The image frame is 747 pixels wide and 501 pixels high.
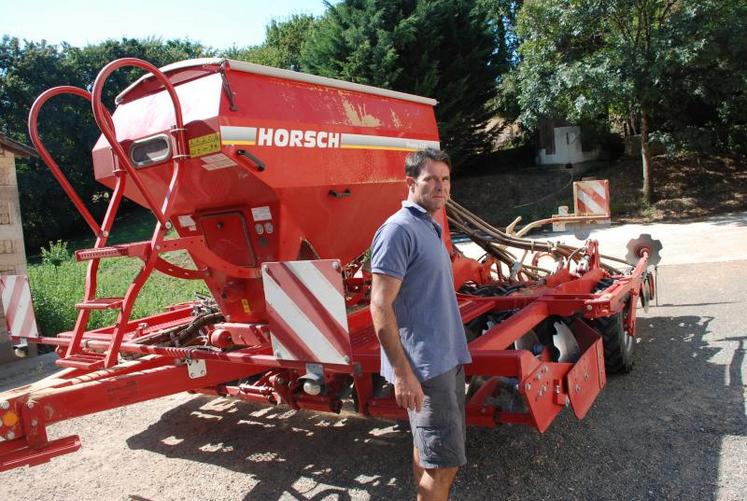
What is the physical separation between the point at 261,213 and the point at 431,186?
1.49 meters

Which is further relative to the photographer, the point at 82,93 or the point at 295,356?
the point at 82,93

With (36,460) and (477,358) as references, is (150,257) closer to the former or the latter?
(36,460)

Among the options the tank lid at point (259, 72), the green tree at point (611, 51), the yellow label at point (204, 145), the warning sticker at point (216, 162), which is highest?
the green tree at point (611, 51)

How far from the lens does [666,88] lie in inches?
619

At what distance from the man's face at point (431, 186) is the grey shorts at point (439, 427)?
2.33 ft

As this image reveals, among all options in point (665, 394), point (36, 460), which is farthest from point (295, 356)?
point (665, 394)

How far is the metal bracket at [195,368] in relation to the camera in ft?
11.0

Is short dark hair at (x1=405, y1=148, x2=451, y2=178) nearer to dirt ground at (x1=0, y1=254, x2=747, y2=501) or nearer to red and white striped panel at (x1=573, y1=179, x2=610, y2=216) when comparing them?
dirt ground at (x1=0, y1=254, x2=747, y2=501)

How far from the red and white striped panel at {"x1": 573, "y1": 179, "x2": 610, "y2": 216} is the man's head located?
4230 mm

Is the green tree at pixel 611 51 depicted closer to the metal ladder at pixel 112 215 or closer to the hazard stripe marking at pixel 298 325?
the metal ladder at pixel 112 215

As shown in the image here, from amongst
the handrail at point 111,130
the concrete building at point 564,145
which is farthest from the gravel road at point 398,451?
the concrete building at point 564,145

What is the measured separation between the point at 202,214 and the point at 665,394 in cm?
362

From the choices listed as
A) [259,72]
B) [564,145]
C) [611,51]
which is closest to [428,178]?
[259,72]

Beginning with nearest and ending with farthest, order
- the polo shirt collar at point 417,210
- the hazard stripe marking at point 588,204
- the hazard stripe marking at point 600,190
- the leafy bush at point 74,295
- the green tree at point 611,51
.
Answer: the polo shirt collar at point 417,210 < the hazard stripe marking at point 600,190 < the hazard stripe marking at point 588,204 < the leafy bush at point 74,295 < the green tree at point 611,51
